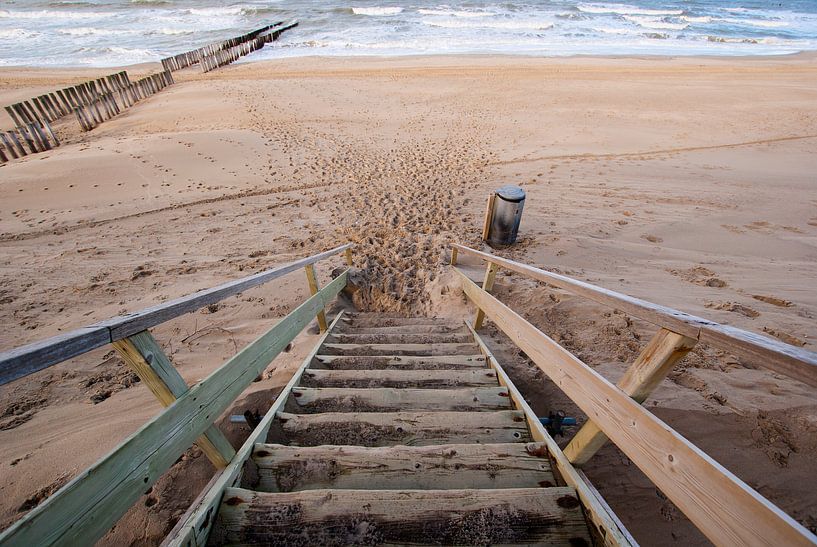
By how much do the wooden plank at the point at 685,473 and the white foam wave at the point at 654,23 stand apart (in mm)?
39190

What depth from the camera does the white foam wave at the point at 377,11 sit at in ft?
101

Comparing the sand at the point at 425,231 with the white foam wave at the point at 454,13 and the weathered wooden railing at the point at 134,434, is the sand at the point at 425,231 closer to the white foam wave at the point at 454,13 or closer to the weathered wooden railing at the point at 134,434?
the weathered wooden railing at the point at 134,434

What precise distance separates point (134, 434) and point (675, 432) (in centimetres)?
178

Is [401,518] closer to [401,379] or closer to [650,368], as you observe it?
[650,368]

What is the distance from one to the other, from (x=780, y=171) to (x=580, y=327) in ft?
28.2

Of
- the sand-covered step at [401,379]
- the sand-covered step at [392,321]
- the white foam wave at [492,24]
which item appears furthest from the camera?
the white foam wave at [492,24]

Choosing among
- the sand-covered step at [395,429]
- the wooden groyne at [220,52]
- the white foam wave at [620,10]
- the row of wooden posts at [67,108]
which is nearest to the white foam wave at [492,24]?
the white foam wave at [620,10]

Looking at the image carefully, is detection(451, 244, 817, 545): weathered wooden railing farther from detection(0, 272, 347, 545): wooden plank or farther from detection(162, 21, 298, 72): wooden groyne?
detection(162, 21, 298, 72): wooden groyne

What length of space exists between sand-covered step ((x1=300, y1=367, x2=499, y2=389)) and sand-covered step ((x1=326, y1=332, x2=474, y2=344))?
950mm

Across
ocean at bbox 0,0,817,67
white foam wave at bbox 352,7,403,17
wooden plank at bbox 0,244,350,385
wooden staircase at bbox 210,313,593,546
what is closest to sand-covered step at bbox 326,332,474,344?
wooden staircase at bbox 210,313,593,546

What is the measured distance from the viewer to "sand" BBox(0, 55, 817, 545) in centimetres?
248

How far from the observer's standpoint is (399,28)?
26.6 meters

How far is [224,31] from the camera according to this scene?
27.1 meters

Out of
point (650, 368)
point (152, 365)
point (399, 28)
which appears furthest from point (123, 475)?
point (399, 28)
